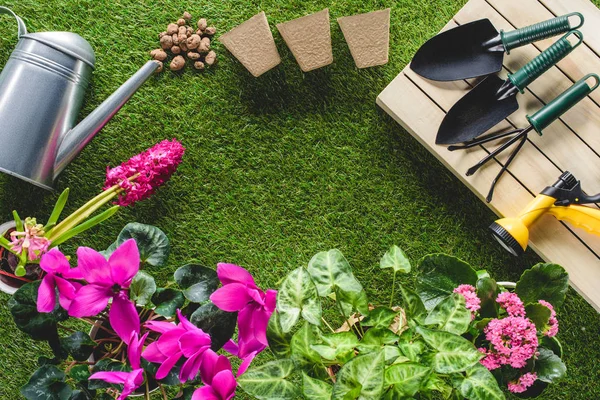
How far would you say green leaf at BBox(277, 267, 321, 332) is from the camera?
2.49ft

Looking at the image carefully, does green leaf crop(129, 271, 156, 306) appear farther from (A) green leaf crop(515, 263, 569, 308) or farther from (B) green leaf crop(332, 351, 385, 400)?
(A) green leaf crop(515, 263, 569, 308)

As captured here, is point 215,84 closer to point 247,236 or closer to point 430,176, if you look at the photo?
point 247,236

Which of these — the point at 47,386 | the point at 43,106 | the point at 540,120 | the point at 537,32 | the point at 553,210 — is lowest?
the point at 47,386

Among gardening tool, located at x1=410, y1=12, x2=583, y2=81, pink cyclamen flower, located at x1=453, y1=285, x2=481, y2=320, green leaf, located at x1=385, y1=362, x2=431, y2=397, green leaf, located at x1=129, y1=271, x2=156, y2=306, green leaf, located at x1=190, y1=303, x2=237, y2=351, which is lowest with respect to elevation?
green leaf, located at x1=129, y1=271, x2=156, y2=306

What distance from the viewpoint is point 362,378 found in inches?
26.5

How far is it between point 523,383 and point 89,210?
2.68ft

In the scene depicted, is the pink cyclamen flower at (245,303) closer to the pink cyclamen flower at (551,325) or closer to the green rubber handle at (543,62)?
the pink cyclamen flower at (551,325)

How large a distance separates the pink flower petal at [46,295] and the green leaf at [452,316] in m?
0.53

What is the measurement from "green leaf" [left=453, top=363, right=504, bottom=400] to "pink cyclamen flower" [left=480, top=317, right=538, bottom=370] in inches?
2.6

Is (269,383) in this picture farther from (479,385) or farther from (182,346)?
(479,385)

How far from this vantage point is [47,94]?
1.24 m

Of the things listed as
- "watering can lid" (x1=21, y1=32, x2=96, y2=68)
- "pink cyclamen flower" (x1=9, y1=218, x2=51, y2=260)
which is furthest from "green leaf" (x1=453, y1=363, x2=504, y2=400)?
"watering can lid" (x1=21, y1=32, x2=96, y2=68)

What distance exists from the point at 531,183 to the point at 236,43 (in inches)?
30.9

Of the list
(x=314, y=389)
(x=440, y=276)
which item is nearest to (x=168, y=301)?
(x=314, y=389)
